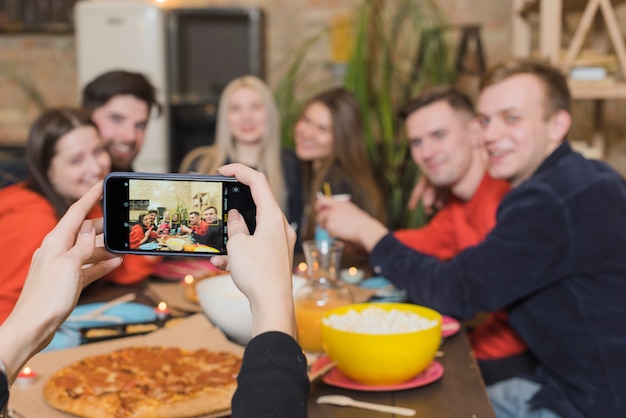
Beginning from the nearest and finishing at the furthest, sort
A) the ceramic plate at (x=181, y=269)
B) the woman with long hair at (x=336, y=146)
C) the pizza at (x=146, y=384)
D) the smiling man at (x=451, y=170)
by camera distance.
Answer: the pizza at (x=146, y=384) → the ceramic plate at (x=181, y=269) → the smiling man at (x=451, y=170) → the woman with long hair at (x=336, y=146)

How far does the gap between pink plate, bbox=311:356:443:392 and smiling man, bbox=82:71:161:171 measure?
A: 164cm

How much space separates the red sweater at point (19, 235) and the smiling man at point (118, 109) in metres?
0.77

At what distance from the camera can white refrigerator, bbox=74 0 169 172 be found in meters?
5.02

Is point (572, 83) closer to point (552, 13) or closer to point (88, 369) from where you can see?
point (552, 13)

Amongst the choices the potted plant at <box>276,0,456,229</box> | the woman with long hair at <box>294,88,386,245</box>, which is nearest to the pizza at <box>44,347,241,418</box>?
the woman with long hair at <box>294,88,386,245</box>

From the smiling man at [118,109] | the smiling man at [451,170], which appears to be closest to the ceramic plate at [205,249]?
the smiling man at [451,170]

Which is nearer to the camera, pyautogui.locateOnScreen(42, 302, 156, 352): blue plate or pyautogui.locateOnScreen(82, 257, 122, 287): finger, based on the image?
pyautogui.locateOnScreen(82, 257, 122, 287): finger

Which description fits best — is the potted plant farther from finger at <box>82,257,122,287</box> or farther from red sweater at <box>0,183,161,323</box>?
finger at <box>82,257,122,287</box>

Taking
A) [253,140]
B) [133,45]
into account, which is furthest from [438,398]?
[133,45]

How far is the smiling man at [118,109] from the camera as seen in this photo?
279 centimetres

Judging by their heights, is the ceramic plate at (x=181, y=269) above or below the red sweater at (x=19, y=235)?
below

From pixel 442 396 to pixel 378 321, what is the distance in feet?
0.65

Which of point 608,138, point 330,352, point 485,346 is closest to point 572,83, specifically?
point 485,346

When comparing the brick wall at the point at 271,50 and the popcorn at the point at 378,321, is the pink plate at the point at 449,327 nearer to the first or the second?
the popcorn at the point at 378,321
